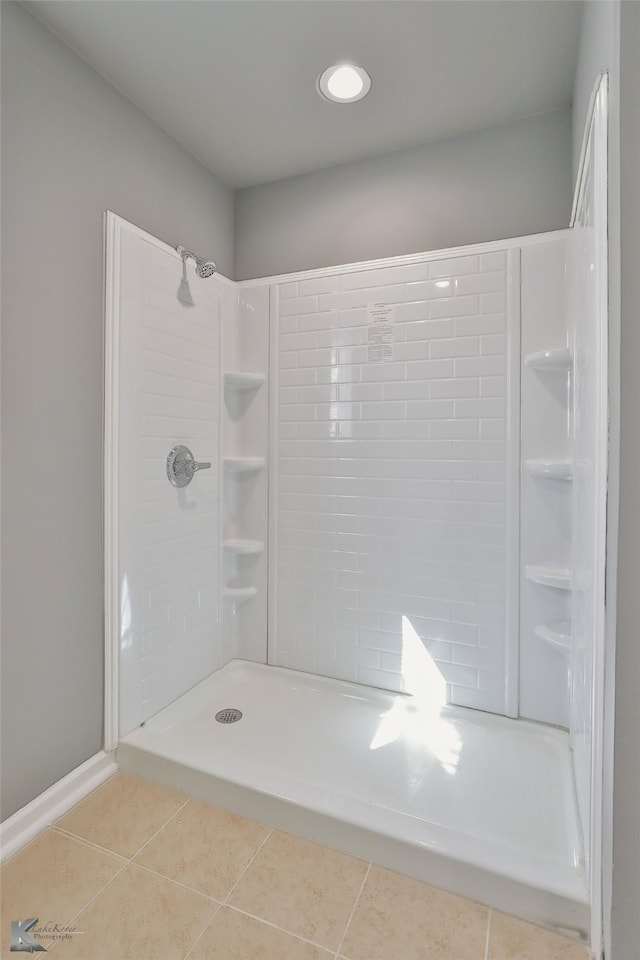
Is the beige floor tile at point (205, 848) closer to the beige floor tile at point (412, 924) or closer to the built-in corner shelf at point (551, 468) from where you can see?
the beige floor tile at point (412, 924)

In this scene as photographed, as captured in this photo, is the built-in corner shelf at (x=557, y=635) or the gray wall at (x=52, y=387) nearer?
the gray wall at (x=52, y=387)

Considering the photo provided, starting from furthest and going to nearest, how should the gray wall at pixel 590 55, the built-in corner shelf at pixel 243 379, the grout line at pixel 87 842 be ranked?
the built-in corner shelf at pixel 243 379 → the grout line at pixel 87 842 → the gray wall at pixel 590 55

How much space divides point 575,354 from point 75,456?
1626 mm

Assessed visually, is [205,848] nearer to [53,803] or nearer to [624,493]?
[53,803]

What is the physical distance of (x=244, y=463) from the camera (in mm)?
2201

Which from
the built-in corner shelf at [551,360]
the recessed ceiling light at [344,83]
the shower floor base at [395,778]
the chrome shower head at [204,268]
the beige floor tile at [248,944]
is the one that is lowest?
the beige floor tile at [248,944]

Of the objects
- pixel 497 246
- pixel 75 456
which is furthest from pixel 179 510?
pixel 497 246

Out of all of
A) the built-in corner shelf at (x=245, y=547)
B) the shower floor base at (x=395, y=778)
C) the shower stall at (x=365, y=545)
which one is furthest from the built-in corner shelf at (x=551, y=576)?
the built-in corner shelf at (x=245, y=547)

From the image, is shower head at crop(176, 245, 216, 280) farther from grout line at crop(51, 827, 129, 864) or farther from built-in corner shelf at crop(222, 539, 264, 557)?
grout line at crop(51, 827, 129, 864)

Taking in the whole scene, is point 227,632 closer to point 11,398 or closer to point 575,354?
point 11,398

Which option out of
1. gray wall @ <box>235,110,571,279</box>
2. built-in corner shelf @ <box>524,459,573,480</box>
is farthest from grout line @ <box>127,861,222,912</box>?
gray wall @ <box>235,110,571,279</box>

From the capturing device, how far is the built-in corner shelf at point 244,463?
7.23ft

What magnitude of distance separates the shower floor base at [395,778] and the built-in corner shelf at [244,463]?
983 millimetres

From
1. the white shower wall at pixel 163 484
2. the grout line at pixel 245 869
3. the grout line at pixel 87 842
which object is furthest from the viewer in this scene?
the white shower wall at pixel 163 484
